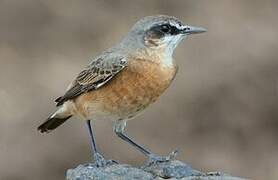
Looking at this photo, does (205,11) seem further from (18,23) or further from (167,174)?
(167,174)

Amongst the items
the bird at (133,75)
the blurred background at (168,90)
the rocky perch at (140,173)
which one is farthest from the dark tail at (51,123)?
the blurred background at (168,90)

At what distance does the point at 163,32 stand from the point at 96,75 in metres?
0.84

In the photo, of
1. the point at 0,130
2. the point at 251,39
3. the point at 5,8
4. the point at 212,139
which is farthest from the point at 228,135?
the point at 5,8

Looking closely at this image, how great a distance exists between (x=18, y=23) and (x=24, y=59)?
4.31ft

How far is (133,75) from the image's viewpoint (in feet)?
31.8

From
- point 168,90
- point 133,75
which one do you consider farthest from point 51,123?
point 168,90

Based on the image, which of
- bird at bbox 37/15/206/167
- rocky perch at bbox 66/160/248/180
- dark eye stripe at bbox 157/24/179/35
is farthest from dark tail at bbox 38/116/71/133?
dark eye stripe at bbox 157/24/179/35

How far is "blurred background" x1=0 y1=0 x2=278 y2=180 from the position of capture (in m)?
16.5

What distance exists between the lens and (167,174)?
9.27 metres

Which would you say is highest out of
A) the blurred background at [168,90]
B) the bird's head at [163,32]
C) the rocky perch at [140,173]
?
the blurred background at [168,90]

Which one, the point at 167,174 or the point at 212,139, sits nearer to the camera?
the point at 167,174

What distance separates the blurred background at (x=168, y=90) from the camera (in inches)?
650

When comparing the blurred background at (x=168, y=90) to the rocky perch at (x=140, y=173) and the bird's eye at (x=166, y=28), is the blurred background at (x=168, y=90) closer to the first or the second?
the bird's eye at (x=166, y=28)

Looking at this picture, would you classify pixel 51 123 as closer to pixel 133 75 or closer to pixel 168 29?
pixel 133 75
